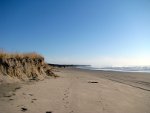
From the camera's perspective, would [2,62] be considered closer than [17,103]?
No

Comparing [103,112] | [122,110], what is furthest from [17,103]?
[122,110]

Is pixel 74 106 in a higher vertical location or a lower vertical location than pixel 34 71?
lower

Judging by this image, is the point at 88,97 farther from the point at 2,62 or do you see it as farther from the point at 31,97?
the point at 2,62

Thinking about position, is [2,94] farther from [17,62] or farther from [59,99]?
[17,62]

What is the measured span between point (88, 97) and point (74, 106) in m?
1.64

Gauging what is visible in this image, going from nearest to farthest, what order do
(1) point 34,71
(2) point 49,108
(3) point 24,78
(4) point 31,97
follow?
(2) point 49,108
(4) point 31,97
(3) point 24,78
(1) point 34,71

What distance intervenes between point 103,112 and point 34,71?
8.60 metres

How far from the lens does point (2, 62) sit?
10656 mm

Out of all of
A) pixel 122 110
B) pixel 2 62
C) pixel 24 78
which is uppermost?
pixel 2 62

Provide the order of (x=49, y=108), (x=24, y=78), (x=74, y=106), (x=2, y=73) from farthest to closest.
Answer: (x=24, y=78) < (x=2, y=73) < (x=74, y=106) < (x=49, y=108)

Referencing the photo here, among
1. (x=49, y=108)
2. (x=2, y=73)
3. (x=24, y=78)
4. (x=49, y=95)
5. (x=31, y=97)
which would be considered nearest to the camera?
(x=49, y=108)

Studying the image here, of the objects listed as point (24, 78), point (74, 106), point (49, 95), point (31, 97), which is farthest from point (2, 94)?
point (24, 78)

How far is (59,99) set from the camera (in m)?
7.42

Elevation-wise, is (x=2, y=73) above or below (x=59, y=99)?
above
